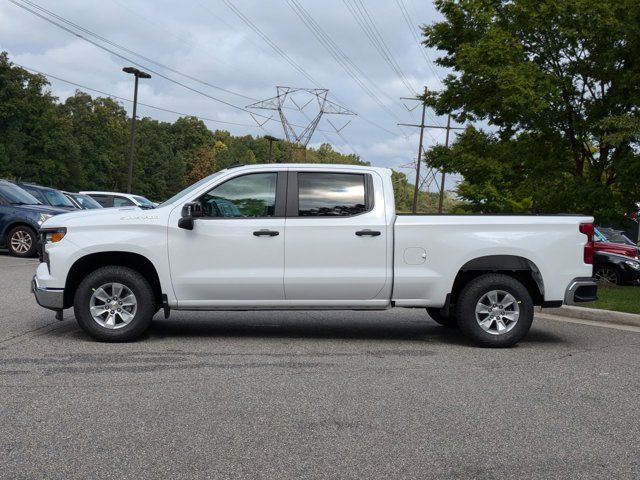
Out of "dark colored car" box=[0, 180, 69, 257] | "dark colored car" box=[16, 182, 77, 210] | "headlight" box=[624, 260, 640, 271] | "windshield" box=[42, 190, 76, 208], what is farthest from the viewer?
"windshield" box=[42, 190, 76, 208]

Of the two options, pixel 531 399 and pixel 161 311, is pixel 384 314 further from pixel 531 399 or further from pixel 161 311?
pixel 531 399

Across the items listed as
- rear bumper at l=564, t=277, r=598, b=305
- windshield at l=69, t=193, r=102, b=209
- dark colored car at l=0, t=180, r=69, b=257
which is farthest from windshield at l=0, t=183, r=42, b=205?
rear bumper at l=564, t=277, r=598, b=305

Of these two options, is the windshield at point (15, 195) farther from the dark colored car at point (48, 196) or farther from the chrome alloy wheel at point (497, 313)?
the chrome alloy wheel at point (497, 313)

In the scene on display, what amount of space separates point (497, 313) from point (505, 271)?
1.77ft

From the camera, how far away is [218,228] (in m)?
7.99

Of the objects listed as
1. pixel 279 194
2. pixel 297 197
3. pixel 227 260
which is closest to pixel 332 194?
pixel 297 197

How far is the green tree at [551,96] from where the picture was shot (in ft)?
50.4

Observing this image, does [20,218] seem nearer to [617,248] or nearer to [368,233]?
[368,233]

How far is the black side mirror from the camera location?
25.8 ft

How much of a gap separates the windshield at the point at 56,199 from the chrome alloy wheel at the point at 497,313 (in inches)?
621

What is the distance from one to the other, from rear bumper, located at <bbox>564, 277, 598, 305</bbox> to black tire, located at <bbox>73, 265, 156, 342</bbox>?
15.0 feet

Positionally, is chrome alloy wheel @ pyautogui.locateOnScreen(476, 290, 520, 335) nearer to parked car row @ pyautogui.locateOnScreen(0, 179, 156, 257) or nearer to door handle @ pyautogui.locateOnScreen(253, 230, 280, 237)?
door handle @ pyautogui.locateOnScreen(253, 230, 280, 237)

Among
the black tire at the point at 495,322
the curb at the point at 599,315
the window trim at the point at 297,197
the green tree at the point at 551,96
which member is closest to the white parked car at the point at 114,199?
the green tree at the point at 551,96

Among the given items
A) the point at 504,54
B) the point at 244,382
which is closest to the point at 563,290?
the point at 244,382
